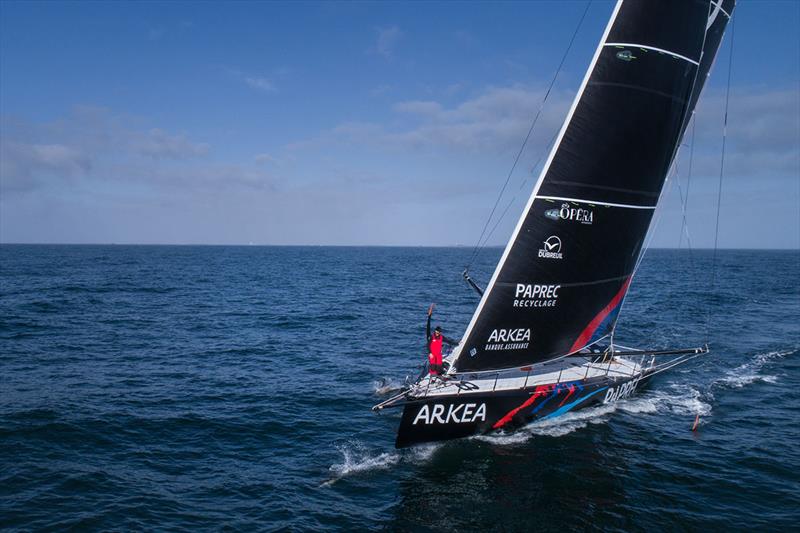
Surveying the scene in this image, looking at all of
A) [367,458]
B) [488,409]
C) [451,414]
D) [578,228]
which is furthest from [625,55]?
[367,458]

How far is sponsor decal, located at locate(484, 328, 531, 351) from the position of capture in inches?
736

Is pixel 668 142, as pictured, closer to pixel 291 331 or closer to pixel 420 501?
pixel 420 501

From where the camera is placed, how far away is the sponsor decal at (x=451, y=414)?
17359mm

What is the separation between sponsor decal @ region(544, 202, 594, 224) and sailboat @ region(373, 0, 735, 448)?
0.12 ft

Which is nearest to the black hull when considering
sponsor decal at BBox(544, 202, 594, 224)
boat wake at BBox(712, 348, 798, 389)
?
sponsor decal at BBox(544, 202, 594, 224)

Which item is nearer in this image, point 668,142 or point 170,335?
point 668,142

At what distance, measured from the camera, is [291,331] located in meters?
38.6

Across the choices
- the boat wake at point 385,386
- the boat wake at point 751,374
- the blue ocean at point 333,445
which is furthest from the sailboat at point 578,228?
the boat wake at point 751,374

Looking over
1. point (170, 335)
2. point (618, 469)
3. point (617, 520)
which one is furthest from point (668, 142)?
point (170, 335)

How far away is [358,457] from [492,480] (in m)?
4.48

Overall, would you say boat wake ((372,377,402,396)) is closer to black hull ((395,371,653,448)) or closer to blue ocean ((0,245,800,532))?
blue ocean ((0,245,800,532))

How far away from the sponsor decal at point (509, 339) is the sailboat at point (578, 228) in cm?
4

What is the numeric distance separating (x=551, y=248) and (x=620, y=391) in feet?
27.0

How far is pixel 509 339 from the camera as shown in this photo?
19.0 metres
